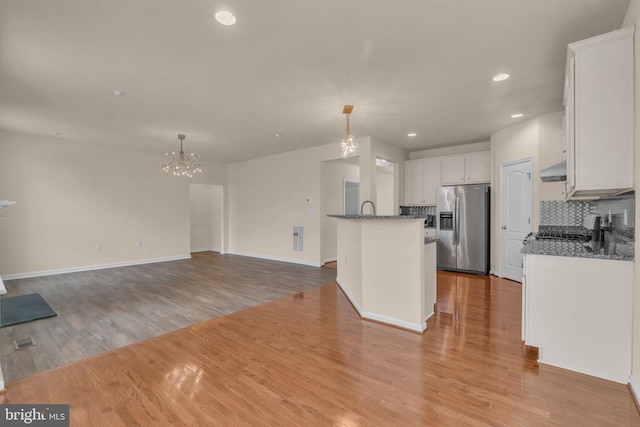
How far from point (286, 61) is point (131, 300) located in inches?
149

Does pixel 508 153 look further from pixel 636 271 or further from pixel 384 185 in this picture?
pixel 384 185

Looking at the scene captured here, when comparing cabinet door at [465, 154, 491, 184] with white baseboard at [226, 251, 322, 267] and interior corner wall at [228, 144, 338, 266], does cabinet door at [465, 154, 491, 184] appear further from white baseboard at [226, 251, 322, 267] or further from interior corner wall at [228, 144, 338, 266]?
white baseboard at [226, 251, 322, 267]

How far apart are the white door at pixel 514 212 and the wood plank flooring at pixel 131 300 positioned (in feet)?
10.5

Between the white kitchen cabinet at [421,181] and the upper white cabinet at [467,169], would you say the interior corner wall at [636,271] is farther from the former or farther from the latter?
the white kitchen cabinet at [421,181]

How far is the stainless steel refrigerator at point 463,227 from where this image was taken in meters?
5.41

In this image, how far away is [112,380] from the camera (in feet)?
6.83

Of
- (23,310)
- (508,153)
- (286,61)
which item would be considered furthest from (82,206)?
(508,153)

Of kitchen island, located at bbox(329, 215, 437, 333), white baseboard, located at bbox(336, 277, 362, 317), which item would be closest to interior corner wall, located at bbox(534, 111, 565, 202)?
kitchen island, located at bbox(329, 215, 437, 333)

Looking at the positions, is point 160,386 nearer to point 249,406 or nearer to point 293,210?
point 249,406

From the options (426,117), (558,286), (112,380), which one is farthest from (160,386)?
(426,117)

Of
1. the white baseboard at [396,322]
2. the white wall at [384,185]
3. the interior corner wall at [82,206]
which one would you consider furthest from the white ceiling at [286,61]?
the white wall at [384,185]

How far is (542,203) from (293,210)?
480 cm

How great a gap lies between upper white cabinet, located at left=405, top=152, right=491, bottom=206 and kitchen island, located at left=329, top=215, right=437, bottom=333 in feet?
10.9

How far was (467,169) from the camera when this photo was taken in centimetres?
590
